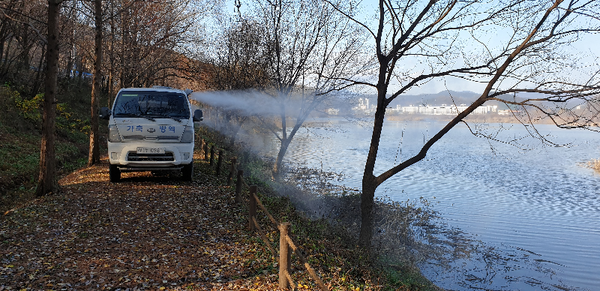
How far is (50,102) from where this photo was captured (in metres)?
9.76

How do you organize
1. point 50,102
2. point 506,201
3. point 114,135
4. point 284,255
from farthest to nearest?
point 506,201 → point 114,135 → point 50,102 → point 284,255

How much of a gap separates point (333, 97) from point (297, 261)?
13417 mm

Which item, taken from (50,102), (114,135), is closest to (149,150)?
(114,135)

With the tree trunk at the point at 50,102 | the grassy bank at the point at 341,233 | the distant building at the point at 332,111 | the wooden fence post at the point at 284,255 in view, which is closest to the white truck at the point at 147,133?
the tree trunk at the point at 50,102

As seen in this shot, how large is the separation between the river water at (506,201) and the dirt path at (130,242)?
19.8ft

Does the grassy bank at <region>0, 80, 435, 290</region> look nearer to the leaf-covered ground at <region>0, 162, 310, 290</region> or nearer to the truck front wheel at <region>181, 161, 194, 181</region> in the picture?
the leaf-covered ground at <region>0, 162, 310, 290</region>

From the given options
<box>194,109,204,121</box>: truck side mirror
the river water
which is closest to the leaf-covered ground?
<box>194,109,204,121</box>: truck side mirror

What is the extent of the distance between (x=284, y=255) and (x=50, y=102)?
7800mm

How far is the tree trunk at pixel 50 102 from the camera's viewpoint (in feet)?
31.6

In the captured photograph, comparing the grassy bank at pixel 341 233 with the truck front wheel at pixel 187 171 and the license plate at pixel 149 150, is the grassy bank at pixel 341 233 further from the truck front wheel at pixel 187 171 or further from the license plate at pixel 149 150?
the license plate at pixel 149 150

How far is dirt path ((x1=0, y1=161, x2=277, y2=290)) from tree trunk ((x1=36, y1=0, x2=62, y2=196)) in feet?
1.64

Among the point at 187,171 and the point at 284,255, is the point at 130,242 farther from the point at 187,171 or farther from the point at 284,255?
the point at 187,171

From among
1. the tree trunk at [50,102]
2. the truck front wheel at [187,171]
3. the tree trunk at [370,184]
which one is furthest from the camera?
the truck front wheel at [187,171]

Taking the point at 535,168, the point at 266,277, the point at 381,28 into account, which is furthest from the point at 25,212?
the point at 535,168
